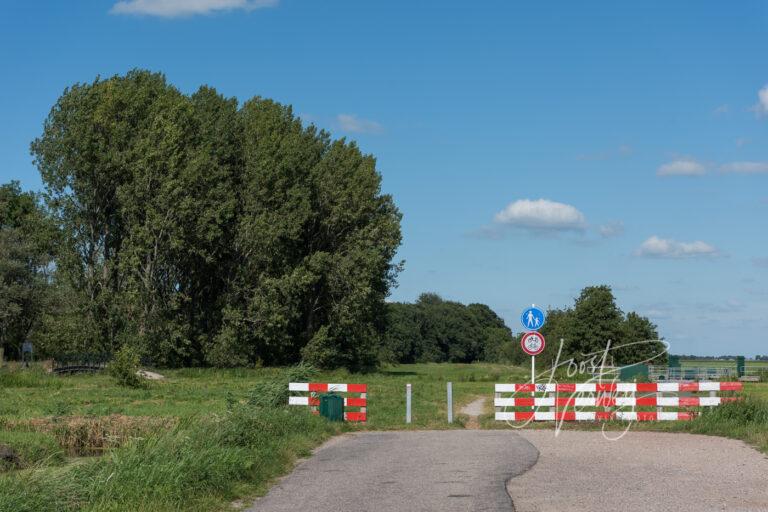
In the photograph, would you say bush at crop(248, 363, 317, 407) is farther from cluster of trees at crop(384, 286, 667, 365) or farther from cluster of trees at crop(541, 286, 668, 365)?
cluster of trees at crop(541, 286, 668, 365)

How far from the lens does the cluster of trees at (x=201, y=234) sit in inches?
2080

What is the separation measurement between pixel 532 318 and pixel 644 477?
34.9 ft

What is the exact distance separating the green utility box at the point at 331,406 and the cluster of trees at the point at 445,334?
12329cm

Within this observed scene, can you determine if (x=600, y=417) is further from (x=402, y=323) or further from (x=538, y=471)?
(x=402, y=323)

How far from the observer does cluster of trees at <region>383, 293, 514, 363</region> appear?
490 feet

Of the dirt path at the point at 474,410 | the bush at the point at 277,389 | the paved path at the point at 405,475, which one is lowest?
the dirt path at the point at 474,410

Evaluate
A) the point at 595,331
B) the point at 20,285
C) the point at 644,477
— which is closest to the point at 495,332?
the point at 595,331

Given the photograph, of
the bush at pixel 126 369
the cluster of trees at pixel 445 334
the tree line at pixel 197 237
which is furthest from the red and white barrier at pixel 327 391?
the cluster of trees at pixel 445 334

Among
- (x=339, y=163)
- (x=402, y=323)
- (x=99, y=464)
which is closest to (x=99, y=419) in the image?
(x=99, y=464)

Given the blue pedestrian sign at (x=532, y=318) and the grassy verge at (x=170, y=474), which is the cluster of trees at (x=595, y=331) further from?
the grassy verge at (x=170, y=474)

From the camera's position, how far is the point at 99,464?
→ 38.9 ft

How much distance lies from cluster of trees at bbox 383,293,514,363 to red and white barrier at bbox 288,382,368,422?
122 meters

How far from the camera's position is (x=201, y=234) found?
5512 centimetres

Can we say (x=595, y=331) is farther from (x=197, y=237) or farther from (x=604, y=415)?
(x=604, y=415)
